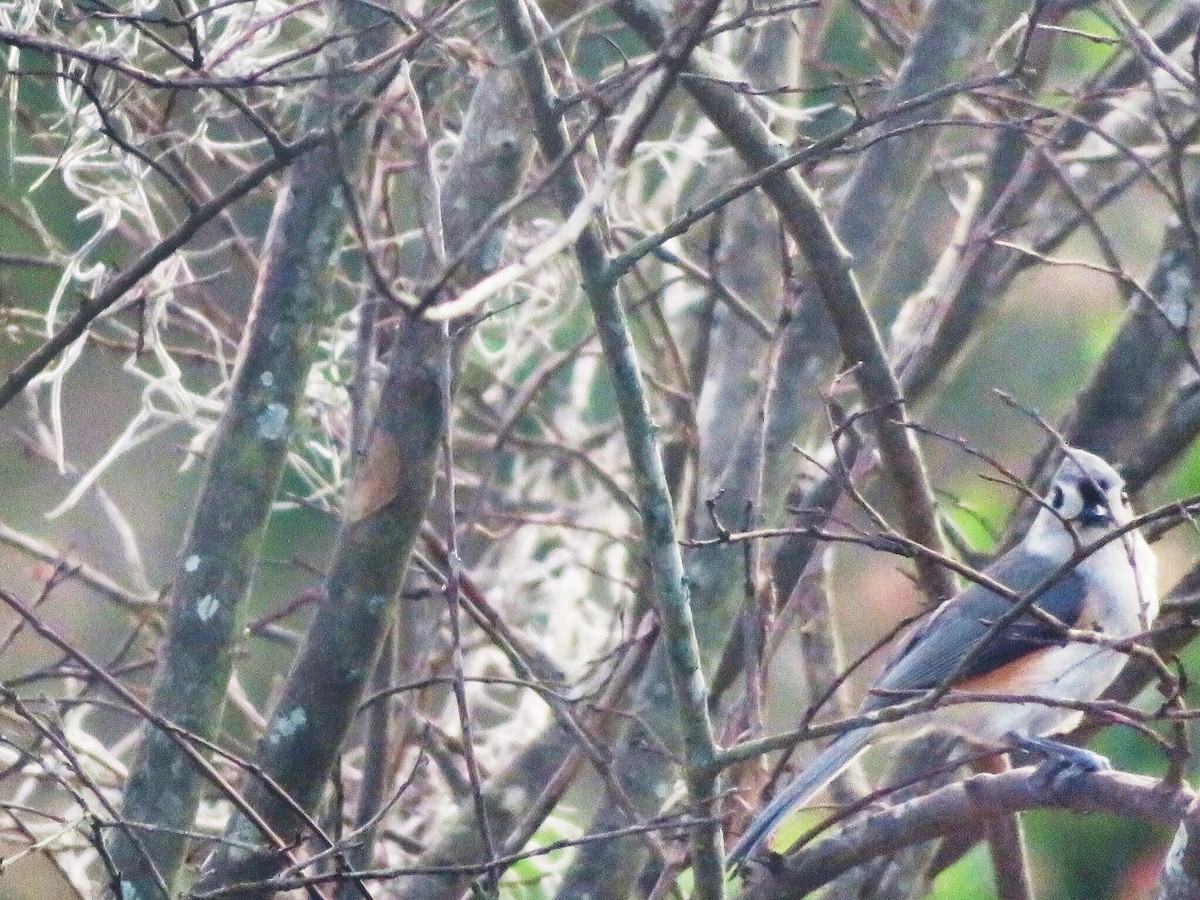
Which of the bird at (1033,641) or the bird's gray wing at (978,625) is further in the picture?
the bird's gray wing at (978,625)

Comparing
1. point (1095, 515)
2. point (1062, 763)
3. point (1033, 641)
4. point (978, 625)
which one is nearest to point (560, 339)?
point (978, 625)

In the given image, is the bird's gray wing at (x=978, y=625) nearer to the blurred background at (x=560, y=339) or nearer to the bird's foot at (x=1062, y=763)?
the blurred background at (x=560, y=339)

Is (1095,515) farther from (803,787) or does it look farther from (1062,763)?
(1062,763)

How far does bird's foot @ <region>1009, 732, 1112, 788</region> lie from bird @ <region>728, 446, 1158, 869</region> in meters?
0.06

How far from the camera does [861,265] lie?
4.19 m

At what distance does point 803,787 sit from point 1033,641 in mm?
605

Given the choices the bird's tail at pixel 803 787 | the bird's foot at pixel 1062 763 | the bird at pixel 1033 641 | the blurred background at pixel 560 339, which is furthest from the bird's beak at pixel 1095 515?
the bird's tail at pixel 803 787

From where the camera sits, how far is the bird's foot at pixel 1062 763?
2.87m

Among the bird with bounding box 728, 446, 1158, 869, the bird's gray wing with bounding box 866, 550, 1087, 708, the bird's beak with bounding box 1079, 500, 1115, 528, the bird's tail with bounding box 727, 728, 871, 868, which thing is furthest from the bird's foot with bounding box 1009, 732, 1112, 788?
the bird's beak with bounding box 1079, 500, 1115, 528

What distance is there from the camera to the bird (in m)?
3.78

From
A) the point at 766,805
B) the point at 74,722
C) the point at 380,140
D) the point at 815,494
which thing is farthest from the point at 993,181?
the point at 74,722

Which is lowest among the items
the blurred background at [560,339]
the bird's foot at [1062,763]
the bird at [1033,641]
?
the bird's foot at [1062,763]

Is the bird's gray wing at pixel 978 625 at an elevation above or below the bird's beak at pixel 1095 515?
below

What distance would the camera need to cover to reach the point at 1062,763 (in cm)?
302
